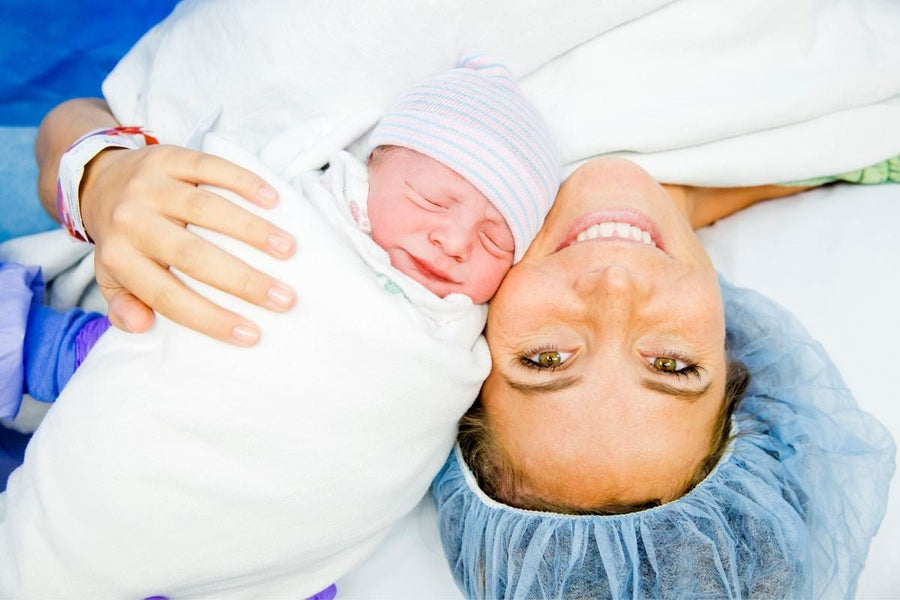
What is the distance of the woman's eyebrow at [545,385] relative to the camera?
1.30m

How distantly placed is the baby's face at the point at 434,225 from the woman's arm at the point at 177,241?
0.74 ft

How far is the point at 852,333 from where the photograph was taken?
5.31 feet

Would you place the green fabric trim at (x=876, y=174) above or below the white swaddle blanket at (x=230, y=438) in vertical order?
above

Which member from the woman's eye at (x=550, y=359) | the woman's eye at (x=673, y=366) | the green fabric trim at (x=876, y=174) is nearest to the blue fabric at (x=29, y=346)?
the woman's eye at (x=550, y=359)

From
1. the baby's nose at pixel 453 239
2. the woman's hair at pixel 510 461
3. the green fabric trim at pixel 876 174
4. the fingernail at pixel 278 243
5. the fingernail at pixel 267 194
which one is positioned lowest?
the woman's hair at pixel 510 461

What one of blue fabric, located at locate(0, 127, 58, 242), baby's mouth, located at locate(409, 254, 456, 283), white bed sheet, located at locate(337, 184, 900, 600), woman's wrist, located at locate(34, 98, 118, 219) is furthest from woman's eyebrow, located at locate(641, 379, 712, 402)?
blue fabric, located at locate(0, 127, 58, 242)

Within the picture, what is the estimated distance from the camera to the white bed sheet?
153 cm

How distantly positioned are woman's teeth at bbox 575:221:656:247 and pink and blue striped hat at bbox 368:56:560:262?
0.10 meters

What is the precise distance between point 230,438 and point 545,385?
1.73ft

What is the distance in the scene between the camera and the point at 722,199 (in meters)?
1.85

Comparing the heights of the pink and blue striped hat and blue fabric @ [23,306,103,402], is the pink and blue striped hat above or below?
above

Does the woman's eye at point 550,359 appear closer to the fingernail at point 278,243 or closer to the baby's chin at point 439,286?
the baby's chin at point 439,286

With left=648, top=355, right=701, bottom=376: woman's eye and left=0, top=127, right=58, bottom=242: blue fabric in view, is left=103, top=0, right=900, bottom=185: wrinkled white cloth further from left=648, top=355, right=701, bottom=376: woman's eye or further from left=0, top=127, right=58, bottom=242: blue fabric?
left=648, top=355, right=701, bottom=376: woman's eye

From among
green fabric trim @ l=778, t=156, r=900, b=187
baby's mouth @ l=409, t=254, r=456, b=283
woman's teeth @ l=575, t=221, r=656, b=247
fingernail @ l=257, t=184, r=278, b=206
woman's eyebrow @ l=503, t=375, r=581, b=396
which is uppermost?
green fabric trim @ l=778, t=156, r=900, b=187
